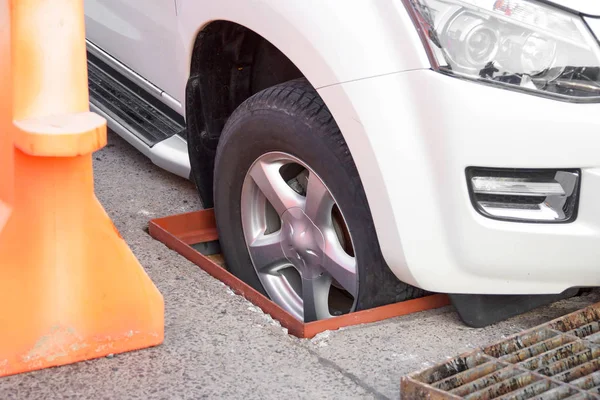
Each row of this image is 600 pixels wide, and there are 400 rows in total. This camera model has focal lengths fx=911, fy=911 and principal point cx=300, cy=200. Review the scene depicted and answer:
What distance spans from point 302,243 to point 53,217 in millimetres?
856

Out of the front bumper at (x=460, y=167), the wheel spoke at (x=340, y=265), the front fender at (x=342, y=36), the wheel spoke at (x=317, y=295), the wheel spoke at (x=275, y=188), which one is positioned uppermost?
the front fender at (x=342, y=36)

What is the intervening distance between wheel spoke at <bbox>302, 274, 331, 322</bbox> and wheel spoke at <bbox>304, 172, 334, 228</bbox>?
215mm

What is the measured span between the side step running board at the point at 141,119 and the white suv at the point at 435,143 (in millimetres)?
851

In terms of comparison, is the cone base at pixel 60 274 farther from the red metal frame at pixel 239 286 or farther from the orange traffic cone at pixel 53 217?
the red metal frame at pixel 239 286

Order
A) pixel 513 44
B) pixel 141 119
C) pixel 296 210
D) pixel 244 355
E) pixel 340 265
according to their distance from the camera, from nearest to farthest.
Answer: pixel 513 44 → pixel 244 355 → pixel 340 265 → pixel 296 210 → pixel 141 119

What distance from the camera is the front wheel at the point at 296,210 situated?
2586 mm

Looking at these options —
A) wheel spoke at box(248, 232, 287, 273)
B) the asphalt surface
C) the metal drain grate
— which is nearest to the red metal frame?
the asphalt surface

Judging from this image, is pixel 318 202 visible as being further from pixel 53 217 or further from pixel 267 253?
pixel 53 217

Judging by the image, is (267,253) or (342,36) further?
(267,253)

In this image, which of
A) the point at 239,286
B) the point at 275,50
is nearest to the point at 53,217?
the point at 239,286

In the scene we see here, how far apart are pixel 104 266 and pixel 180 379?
13.6 inches

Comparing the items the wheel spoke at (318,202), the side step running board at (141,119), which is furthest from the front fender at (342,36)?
the side step running board at (141,119)

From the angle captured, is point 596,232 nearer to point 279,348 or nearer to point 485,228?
point 485,228

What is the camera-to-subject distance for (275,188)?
2869 millimetres
